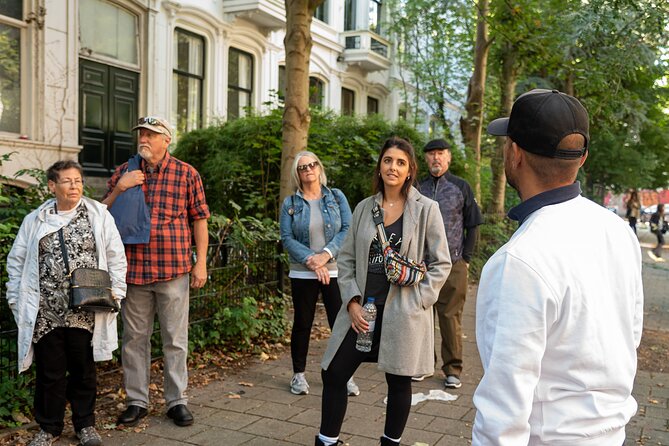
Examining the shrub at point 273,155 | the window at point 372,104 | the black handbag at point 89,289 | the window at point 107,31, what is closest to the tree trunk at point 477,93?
the shrub at point 273,155

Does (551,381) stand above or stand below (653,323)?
above

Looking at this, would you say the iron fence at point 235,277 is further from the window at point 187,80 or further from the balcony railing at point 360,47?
the balcony railing at point 360,47

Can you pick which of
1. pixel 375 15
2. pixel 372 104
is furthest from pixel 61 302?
pixel 372 104

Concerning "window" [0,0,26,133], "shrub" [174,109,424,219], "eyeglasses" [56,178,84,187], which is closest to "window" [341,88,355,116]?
"shrub" [174,109,424,219]

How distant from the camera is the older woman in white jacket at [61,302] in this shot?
13.3 feet

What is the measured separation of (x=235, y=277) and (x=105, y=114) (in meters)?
8.04

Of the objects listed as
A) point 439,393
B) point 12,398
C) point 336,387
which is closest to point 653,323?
point 439,393

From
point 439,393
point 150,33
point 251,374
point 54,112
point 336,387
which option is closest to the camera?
point 336,387

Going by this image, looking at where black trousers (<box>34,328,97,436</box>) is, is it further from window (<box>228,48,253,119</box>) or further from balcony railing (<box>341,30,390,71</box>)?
balcony railing (<box>341,30,390,71</box>)

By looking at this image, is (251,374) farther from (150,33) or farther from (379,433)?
(150,33)

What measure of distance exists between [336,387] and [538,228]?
2.25m

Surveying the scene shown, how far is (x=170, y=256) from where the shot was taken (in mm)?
4664

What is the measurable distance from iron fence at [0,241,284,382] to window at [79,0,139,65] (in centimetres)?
760

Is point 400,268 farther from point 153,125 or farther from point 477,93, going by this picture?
point 477,93
